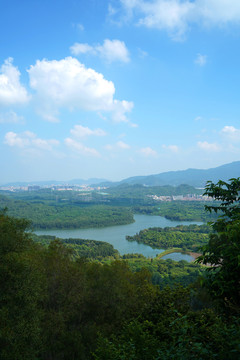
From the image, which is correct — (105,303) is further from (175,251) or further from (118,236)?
(118,236)

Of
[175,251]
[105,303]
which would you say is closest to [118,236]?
[175,251]

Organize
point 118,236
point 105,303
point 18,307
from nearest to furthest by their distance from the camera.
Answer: point 18,307 < point 105,303 < point 118,236

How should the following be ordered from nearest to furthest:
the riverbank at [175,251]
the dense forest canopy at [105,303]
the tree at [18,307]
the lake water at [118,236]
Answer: the dense forest canopy at [105,303]
the tree at [18,307]
the riverbank at [175,251]
the lake water at [118,236]

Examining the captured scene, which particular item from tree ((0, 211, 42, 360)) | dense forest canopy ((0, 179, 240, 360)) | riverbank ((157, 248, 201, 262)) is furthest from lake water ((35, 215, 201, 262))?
tree ((0, 211, 42, 360))

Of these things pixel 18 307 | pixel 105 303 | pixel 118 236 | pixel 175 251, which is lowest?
pixel 175 251

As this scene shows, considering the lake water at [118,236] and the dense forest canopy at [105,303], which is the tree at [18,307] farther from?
the lake water at [118,236]

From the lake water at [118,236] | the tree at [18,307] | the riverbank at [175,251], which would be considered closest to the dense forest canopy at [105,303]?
the tree at [18,307]

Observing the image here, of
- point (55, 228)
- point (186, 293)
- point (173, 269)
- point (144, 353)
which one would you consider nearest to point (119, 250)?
point (173, 269)

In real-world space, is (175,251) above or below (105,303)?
below

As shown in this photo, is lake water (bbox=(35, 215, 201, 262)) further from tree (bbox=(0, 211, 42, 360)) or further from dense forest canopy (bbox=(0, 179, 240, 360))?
tree (bbox=(0, 211, 42, 360))

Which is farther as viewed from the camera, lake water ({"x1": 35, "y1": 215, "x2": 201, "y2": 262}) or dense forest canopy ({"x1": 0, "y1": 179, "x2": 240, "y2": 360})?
lake water ({"x1": 35, "y1": 215, "x2": 201, "y2": 262})

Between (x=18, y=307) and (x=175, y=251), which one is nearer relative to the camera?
(x=18, y=307)
